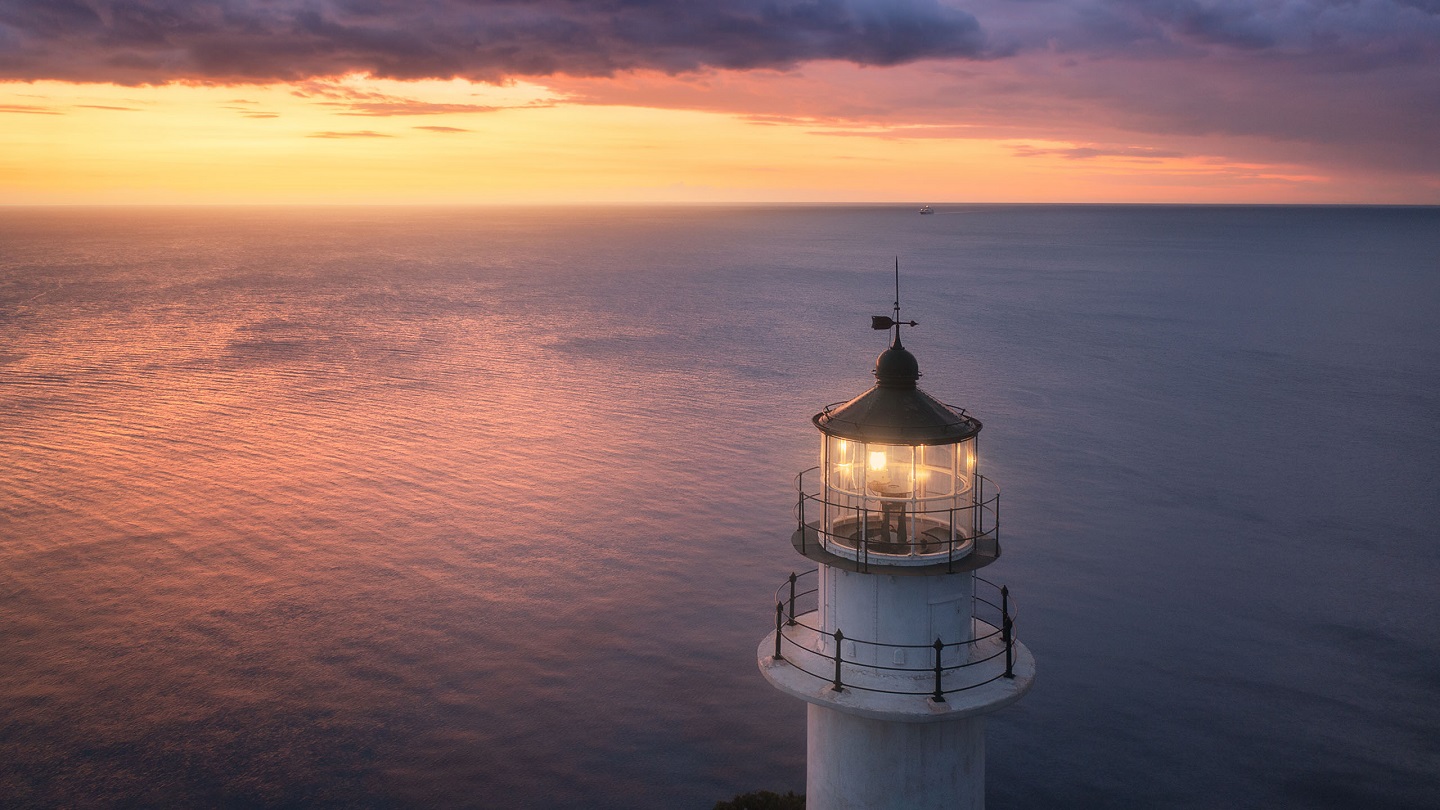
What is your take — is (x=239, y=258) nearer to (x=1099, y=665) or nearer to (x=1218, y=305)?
(x=1218, y=305)

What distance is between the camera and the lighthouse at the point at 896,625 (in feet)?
29.8

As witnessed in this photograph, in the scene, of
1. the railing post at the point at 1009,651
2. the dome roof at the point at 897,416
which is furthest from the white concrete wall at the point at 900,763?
the dome roof at the point at 897,416

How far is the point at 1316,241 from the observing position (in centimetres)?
17688

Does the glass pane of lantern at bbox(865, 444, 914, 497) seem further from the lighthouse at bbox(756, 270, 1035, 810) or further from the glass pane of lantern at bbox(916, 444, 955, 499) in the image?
the glass pane of lantern at bbox(916, 444, 955, 499)

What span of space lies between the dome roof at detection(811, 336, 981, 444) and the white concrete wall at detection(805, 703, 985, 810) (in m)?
2.60

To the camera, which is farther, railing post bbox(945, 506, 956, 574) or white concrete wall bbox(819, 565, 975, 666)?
white concrete wall bbox(819, 565, 975, 666)

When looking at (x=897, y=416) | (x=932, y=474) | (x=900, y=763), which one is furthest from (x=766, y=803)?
(x=897, y=416)

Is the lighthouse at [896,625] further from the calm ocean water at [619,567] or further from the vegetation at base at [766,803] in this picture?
the calm ocean water at [619,567]

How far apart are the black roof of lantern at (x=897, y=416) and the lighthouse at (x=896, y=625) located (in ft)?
0.04

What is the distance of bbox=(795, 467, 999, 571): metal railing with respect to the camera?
9008mm

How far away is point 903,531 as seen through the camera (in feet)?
30.7

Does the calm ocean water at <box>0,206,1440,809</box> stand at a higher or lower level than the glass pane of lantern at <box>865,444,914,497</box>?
lower

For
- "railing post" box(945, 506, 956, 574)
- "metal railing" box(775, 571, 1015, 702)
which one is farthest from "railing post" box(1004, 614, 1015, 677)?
"railing post" box(945, 506, 956, 574)

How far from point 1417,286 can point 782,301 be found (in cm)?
5985
